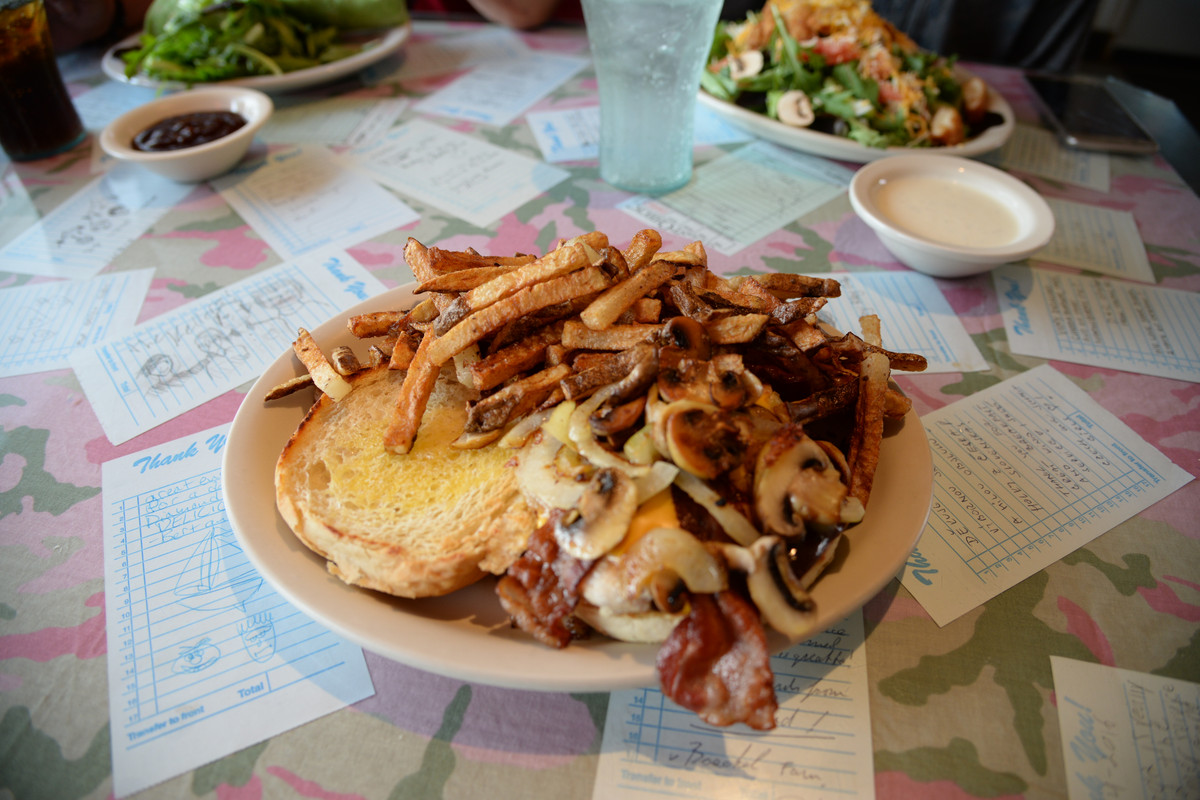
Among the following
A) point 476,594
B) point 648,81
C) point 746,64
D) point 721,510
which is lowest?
point 476,594

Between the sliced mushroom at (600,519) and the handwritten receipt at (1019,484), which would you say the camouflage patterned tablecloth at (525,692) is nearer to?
the handwritten receipt at (1019,484)

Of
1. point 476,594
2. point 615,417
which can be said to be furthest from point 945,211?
point 476,594

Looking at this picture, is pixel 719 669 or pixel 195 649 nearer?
pixel 719 669

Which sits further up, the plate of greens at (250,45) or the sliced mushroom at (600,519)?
the plate of greens at (250,45)

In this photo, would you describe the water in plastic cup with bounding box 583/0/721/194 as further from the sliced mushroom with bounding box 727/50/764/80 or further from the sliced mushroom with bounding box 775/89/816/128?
the sliced mushroom with bounding box 727/50/764/80

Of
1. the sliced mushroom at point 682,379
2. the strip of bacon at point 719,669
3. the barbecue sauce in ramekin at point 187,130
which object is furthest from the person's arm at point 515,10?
the strip of bacon at point 719,669

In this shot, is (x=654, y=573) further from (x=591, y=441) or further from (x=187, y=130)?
(x=187, y=130)

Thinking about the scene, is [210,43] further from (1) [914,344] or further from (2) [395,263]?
(1) [914,344]
